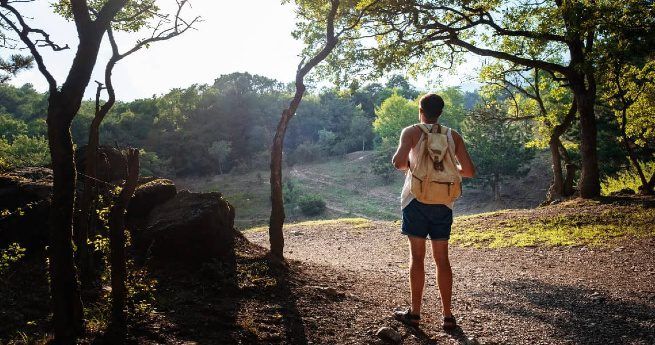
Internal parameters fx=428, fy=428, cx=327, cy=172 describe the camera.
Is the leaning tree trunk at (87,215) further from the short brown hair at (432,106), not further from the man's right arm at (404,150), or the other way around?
the short brown hair at (432,106)

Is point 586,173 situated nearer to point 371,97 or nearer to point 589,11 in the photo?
point 589,11

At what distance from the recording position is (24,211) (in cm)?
466

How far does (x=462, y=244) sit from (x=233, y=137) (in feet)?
140

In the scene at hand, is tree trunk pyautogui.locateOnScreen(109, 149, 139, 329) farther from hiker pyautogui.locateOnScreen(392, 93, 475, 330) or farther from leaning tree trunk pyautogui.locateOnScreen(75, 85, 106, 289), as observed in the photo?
hiker pyautogui.locateOnScreen(392, 93, 475, 330)

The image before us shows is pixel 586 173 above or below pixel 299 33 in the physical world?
below

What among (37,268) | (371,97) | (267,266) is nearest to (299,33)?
(267,266)

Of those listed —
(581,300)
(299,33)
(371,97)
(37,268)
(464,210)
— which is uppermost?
(371,97)

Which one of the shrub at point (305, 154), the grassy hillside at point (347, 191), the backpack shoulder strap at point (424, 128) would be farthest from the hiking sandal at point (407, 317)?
the shrub at point (305, 154)

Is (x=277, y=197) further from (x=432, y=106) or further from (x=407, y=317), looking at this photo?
(x=432, y=106)

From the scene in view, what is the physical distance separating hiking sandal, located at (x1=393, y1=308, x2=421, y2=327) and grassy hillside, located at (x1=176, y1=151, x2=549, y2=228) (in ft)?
81.9

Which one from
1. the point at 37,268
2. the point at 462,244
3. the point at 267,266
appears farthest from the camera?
the point at 462,244

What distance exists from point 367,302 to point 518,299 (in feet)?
6.18

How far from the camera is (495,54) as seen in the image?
12.9 meters

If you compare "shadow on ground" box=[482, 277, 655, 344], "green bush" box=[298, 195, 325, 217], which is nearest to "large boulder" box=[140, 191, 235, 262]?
"shadow on ground" box=[482, 277, 655, 344]
